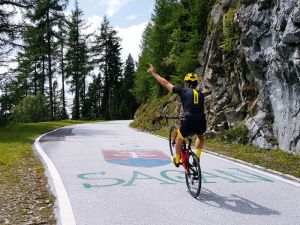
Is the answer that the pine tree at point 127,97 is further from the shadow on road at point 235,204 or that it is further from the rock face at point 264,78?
the shadow on road at point 235,204

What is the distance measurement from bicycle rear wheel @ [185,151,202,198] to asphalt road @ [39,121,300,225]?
0.14 m

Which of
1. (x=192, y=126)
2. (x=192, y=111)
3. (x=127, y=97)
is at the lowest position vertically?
(x=192, y=126)

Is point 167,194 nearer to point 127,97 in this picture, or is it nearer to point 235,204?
point 235,204

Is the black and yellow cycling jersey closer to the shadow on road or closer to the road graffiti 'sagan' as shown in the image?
the shadow on road

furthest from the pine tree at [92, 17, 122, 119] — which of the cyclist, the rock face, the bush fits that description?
the cyclist

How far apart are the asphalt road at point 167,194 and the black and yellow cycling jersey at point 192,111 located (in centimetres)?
123

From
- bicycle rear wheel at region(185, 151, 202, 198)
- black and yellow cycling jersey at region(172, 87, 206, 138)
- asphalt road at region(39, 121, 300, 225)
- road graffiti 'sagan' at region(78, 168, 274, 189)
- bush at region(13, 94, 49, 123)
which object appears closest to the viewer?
asphalt road at region(39, 121, 300, 225)

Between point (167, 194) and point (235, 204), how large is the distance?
1.28 m

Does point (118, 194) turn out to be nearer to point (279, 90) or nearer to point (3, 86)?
point (279, 90)

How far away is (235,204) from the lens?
6.41 meters

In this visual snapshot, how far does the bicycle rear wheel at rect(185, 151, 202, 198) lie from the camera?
267 inches

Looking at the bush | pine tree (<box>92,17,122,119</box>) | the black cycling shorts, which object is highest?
pine tree (<box>92,17,122,119</box>)

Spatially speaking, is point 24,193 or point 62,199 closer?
point 62,199

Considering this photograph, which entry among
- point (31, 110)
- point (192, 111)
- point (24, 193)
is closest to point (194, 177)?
point (192, 111)
